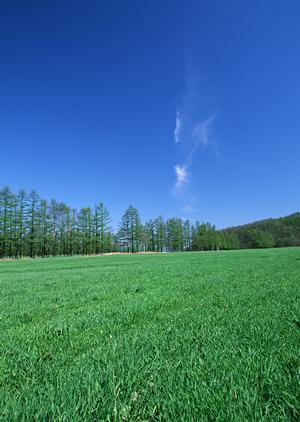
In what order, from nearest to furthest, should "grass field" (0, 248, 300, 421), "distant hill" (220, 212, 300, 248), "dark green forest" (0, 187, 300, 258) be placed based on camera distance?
"grass field" (0, 248, 300, 421) < "dark green forest" (0, 187, 300, 258) < "distant hill" (220, 212, 300, 248)

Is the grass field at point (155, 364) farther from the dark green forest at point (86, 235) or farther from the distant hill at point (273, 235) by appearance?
the distant hill at point (273, 235)

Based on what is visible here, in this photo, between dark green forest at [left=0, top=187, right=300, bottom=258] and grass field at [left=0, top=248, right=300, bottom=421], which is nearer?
grass field at [left=0, top=248, right=300, bottom=421]

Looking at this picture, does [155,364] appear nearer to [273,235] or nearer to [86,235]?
[86,235]

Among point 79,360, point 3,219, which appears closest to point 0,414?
point 79,360

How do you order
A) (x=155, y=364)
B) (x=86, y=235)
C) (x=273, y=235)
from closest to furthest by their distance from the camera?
(x=155, y=364)
(x=86, y=235)
(x=273, y=235)

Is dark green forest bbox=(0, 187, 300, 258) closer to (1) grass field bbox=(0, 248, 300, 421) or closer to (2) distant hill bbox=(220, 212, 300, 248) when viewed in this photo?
(2) distant hill bbox=(220, 212, 300, 248)

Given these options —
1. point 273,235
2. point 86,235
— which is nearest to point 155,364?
point 86,235

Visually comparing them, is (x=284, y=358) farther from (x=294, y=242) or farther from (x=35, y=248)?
(x=294, y=242)

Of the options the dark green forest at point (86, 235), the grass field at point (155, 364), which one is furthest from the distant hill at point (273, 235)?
the grass field at point (155, 364)

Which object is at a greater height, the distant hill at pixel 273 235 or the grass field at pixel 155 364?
the distant hill at pixel 273 235

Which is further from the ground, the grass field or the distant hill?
A: the distant hill

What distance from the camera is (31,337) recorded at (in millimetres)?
3096

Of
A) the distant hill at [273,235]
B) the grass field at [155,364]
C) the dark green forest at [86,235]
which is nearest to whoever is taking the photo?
the grass field at [155,364]

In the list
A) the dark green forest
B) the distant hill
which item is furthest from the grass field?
the distant hill
